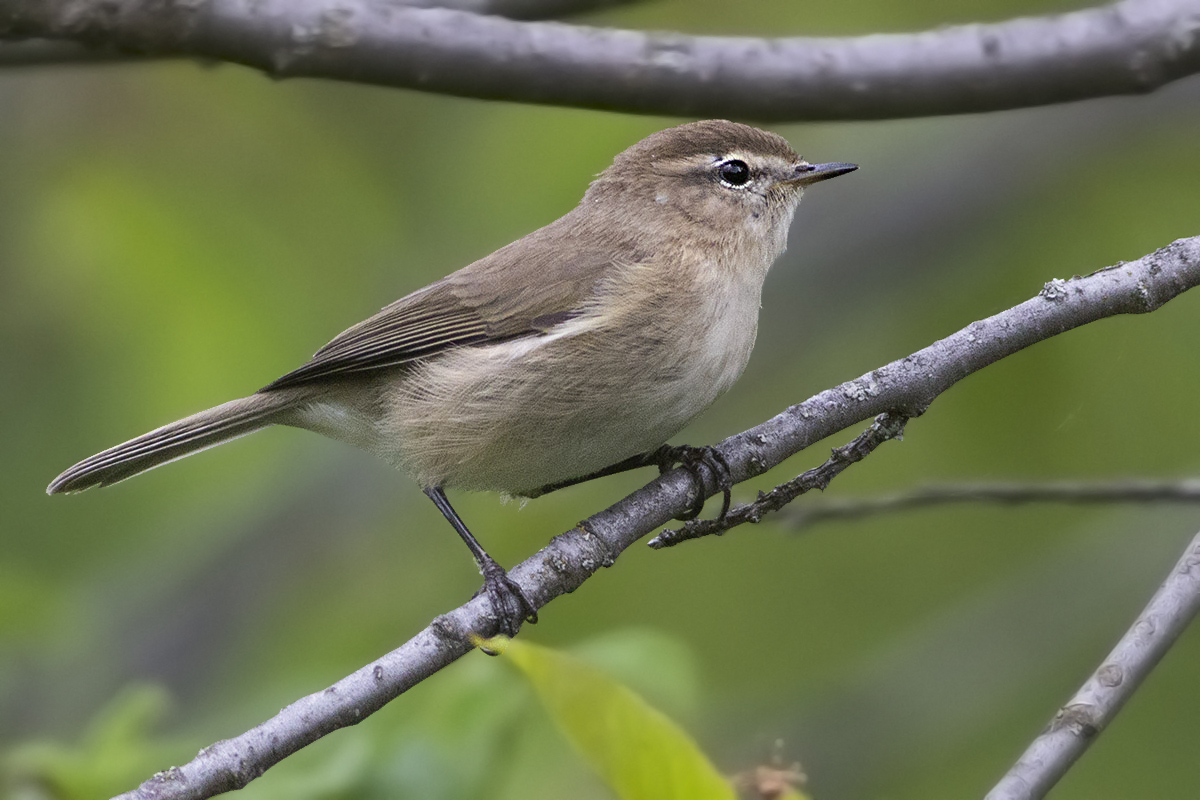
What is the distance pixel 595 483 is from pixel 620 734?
4010mm

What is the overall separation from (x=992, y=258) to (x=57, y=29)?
4.57 m

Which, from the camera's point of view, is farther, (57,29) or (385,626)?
(385,626)

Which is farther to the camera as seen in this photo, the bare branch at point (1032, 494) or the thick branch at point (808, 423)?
the bare branch at point (1032, 494)

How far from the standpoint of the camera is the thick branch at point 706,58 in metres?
2.52

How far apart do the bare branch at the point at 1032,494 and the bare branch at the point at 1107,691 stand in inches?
30.5

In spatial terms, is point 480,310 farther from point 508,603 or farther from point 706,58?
point 706,58

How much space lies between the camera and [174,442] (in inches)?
177

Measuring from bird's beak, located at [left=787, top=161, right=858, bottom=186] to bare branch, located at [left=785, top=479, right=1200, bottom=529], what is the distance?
1366 millimetres

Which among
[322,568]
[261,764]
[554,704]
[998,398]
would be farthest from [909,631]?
[554,704]

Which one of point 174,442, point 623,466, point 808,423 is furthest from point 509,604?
point 174,442

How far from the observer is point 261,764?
2.50m

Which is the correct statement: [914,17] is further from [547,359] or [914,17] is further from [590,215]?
[547,359]

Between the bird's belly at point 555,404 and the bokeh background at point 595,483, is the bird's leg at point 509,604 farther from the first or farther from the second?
the bird's belly at point 555,404

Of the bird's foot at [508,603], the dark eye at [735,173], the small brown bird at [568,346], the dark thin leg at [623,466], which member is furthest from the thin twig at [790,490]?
the dark eye at [735,173]
